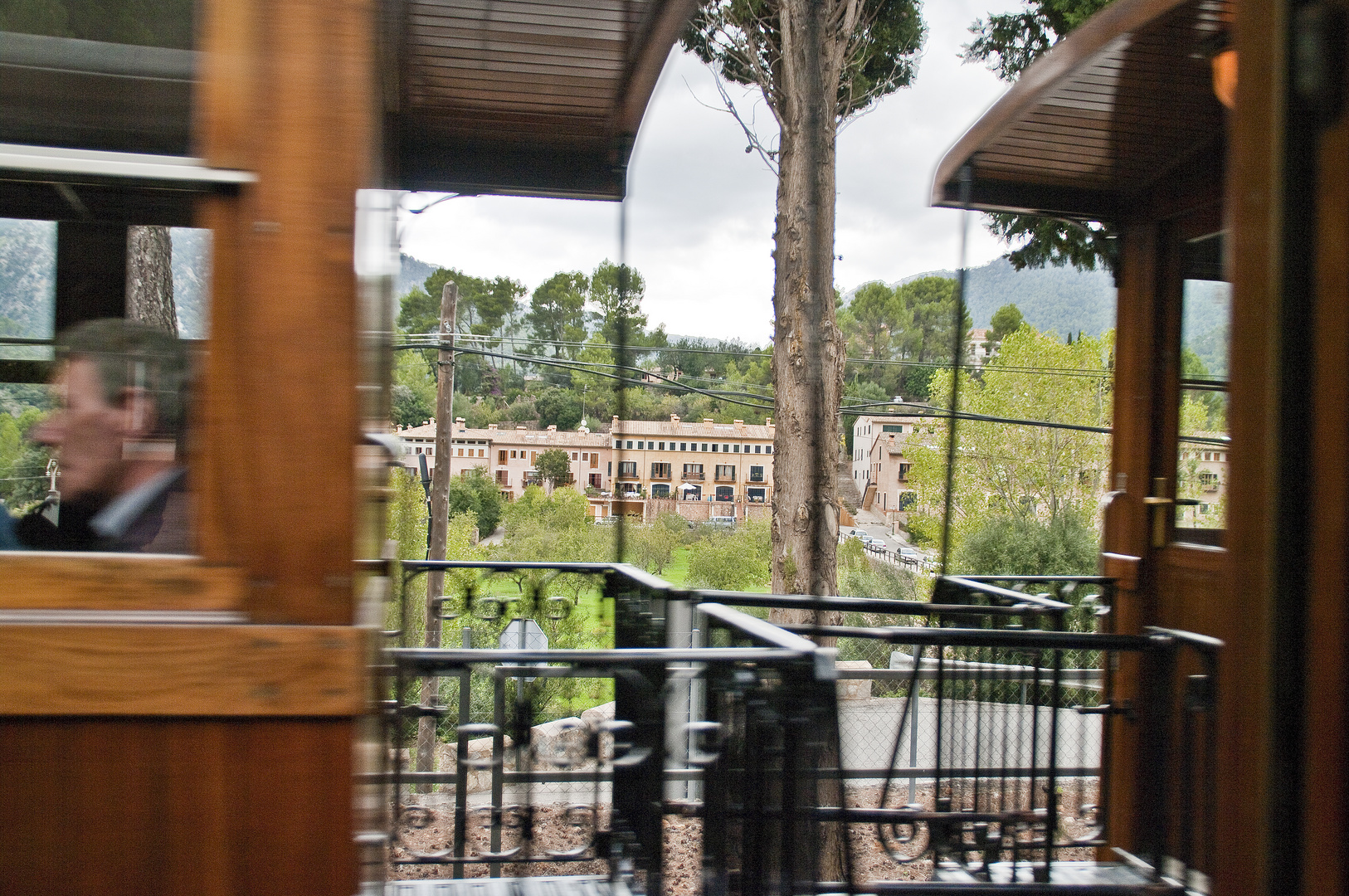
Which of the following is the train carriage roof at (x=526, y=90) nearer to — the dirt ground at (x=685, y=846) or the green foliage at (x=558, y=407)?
the dirt ground at (x=685, y=846)

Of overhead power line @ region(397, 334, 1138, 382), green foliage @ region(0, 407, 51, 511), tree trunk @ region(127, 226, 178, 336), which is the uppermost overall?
overhead power line @ region(397, 334, 1138, 382)

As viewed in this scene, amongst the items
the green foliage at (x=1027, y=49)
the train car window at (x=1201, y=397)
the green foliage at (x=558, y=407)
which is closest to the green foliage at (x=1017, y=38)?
the green foliage at (x=1027, y=49)

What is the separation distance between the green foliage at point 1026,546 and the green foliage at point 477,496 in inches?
499

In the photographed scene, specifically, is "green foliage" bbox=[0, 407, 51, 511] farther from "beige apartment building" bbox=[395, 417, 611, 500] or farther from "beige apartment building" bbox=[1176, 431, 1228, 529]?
"beige apartment building" bbox=[395, 417, 611, 500]

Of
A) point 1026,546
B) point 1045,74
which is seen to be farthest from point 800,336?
point 1026,546

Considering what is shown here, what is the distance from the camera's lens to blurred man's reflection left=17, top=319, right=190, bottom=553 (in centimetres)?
113

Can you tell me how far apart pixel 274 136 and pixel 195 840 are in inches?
31.6

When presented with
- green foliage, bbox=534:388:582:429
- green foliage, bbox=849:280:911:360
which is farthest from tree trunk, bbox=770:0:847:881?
green foliage, bbox=849:280:911:360

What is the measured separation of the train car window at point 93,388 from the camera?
1.13 meters

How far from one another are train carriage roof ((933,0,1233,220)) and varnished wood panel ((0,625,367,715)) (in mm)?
2804

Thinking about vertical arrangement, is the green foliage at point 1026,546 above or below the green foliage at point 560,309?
below

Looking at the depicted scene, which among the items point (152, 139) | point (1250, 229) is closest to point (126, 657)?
point (152, 139)

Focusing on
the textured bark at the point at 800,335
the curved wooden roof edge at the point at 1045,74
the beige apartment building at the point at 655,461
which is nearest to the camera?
the curved wooden roof edge at the point at 1045,74

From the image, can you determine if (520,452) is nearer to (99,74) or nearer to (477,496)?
(477,496)
